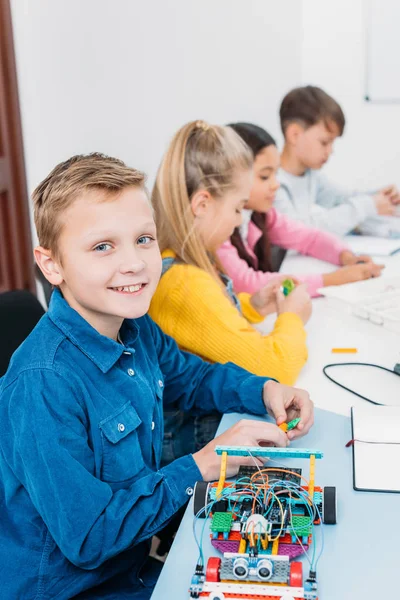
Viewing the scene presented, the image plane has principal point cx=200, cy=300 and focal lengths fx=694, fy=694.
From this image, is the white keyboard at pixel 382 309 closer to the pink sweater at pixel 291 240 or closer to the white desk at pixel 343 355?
the white desk at pixel 343 355

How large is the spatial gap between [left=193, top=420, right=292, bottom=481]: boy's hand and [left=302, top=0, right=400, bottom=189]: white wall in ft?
8.41

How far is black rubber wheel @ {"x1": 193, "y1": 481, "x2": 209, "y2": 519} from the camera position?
846 millimetres

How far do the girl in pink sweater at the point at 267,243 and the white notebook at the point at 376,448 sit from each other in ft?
2.47

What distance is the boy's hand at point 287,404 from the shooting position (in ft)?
3.43

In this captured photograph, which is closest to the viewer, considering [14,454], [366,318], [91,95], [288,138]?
[14,454]

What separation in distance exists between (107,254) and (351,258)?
1.29 metres

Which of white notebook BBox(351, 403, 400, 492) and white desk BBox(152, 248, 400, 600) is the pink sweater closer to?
white desk BBox(152, 248, 400, 600)

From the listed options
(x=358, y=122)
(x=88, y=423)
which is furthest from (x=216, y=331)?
(x=358, y=122)

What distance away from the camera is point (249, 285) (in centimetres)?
188

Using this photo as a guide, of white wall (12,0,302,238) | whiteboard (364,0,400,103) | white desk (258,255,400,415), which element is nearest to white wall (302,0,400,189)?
whiteboard (364,0,400,103)

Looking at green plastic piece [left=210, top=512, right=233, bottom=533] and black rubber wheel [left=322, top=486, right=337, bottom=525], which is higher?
green plastic piece [left=210, top=512, right=233, bottom=533]

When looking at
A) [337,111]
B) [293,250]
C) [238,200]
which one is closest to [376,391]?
[238,200]

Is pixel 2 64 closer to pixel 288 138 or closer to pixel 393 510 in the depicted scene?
pixel 288 138

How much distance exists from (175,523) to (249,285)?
0.76 metres
